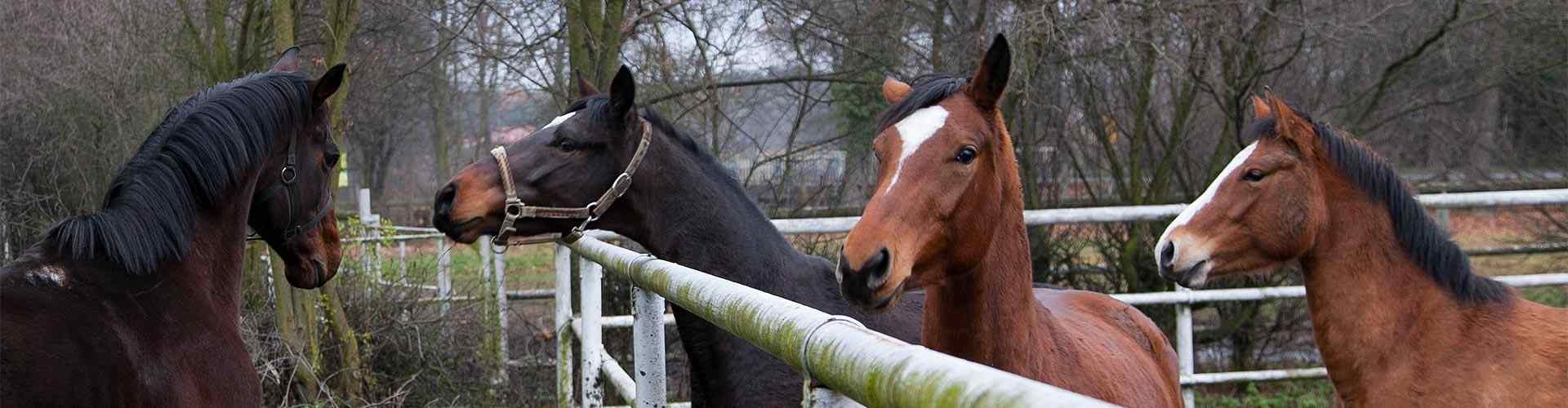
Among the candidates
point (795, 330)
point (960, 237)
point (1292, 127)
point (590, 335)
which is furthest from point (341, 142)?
point (795, 330)

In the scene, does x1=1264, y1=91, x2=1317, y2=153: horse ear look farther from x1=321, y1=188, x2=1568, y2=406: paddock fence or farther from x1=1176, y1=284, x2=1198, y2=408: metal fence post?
x1=1176, y1=284, x2=1198, y2=408: metal fence post

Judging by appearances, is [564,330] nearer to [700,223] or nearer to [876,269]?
[700,223]

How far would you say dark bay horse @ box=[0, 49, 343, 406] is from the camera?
8.34 ft

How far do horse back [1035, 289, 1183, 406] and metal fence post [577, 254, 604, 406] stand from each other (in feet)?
5.55

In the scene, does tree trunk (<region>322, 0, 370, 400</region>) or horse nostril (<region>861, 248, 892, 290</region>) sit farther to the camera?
tree trunk (<region>322, 0, 370, 400</region>)

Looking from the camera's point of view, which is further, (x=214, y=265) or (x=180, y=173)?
(x=214, y=265)

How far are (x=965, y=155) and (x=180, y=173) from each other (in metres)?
1.97

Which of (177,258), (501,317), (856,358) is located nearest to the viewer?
(856,358)

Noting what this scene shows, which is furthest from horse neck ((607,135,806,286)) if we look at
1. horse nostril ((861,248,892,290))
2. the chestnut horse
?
horse nostril ((861,248,892,290))

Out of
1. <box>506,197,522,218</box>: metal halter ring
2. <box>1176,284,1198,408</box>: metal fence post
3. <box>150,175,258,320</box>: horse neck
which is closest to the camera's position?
<box>150,175,258,320</box>: horse neck

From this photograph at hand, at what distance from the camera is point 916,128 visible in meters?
2.77

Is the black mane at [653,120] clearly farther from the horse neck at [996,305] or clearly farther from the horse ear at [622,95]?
the horse neck at [996,305]

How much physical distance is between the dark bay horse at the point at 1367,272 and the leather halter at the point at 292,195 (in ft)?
8.75

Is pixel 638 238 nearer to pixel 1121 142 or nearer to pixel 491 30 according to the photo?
pixel 491 30
